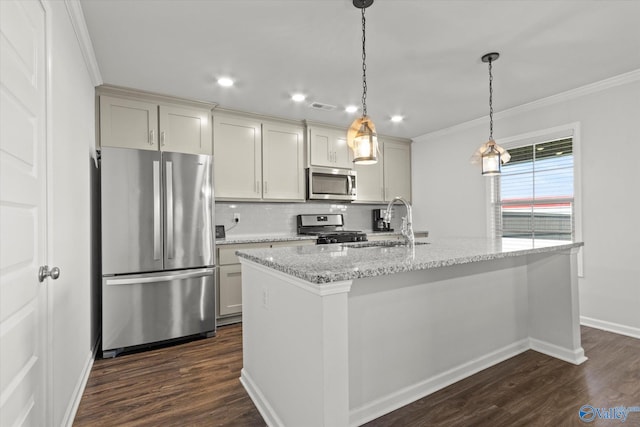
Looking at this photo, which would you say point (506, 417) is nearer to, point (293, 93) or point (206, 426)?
point (206, 426)

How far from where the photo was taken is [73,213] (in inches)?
78.8

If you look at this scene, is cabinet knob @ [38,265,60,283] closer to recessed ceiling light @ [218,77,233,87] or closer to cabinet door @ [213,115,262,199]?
recessed ceiling light @ [218,77,233,87]

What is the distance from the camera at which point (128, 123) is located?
3.20 m

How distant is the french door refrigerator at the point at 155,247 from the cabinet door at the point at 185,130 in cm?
52

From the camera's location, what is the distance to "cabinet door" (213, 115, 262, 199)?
377 cm

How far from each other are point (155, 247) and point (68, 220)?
1038 mm

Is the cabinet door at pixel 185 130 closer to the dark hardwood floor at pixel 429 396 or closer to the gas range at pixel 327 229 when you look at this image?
the gas range at pixel 327 229

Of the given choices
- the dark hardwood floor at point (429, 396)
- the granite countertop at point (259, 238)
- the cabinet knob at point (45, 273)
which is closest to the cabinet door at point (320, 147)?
the granite countertop at point (259, 238)

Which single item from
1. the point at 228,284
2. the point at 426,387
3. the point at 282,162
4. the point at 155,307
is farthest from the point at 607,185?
the point at 155,307

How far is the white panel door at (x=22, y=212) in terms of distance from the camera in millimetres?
1060

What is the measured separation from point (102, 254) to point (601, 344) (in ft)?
14.1

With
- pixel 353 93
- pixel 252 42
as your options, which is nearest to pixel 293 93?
pixel 353 93

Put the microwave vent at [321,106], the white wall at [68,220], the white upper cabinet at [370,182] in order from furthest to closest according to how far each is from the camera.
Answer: the white upper cabinet at [370,182]
the microwave vent at [321,106]
the white wall at [68,220]

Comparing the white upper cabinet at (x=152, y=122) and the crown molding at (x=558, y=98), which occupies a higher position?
the crown molding at (x=558, y=98)
